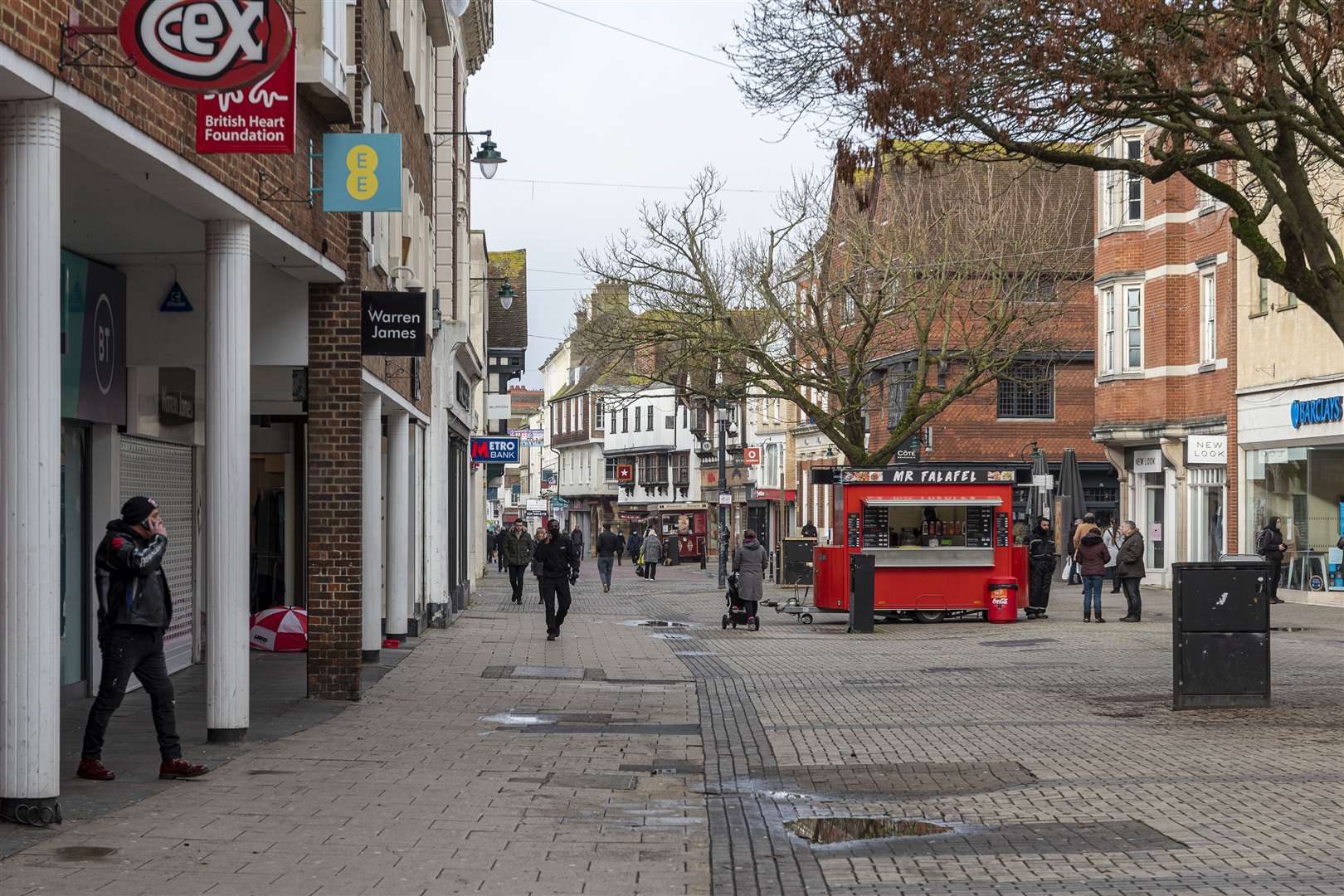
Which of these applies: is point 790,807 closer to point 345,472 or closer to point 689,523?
point 345,472

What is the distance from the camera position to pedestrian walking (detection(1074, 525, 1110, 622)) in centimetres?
Answer: 2728

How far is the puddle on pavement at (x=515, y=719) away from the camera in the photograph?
46.2ft

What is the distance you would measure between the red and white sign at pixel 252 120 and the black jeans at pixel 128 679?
2843mm

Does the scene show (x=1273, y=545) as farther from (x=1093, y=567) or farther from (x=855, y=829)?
(x=855, y=829)

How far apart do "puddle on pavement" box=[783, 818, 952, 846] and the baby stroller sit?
17858 millimetres

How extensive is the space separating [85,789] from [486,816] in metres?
2.35

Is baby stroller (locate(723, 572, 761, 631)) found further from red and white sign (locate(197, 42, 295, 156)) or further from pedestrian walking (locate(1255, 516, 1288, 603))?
red and white sign (locate(197, 42, 295, 156))

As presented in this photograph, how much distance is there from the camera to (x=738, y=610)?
1097 inches

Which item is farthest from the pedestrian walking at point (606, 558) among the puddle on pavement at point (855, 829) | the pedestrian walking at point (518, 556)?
the puddle on pavement at point (855, 829)

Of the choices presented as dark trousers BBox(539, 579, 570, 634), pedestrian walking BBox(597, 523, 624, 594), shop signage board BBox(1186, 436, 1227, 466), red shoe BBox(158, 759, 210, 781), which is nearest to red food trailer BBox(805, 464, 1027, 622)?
dark trousers BBox(539, 579, 570, 634)

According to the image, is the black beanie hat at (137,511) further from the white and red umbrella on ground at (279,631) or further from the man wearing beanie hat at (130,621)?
the white and red umbrella on ground at (279,631)

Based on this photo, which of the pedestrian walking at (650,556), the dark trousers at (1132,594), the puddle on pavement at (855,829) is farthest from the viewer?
the pedestrian walking at (650,556)

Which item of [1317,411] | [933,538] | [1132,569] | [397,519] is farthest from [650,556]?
[397,519]

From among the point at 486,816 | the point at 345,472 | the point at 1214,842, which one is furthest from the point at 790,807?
the point at 345,472
